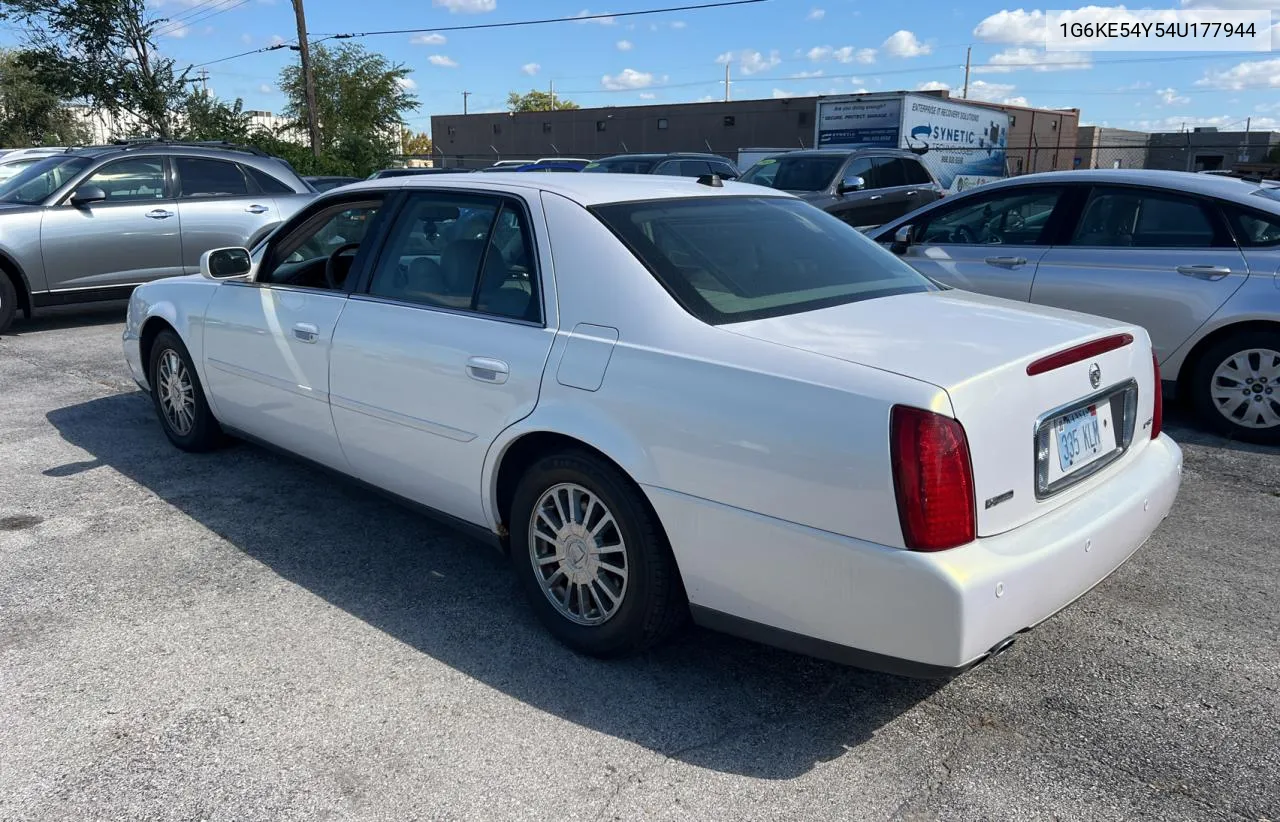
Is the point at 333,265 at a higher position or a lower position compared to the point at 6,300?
higher

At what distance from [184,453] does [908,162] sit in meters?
11.9

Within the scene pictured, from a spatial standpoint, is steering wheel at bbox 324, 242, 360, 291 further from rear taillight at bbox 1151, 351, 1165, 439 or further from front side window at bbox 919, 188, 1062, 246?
front side window at bbox 919, 188, 1062, 246

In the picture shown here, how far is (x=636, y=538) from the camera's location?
9.98 feet

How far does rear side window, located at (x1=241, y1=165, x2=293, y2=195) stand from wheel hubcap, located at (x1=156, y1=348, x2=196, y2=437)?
568 centimetres

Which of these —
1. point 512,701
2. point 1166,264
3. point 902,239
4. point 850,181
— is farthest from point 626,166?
point 512,701

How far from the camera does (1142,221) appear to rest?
6078 millimetres

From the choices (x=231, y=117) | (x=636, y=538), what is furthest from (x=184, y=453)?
(x=231, y=117)

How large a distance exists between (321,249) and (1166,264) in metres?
4.82

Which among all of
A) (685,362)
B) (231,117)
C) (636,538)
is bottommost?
(636,538)

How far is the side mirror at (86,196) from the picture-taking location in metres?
9.44

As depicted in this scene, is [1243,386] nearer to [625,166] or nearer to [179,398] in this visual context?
[179,398]

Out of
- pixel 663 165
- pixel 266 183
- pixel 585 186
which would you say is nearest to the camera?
pixel 585 186

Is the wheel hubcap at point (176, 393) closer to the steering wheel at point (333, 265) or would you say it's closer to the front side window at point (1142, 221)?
the steering wheel at point (333, 265)

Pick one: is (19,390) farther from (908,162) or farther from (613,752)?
(908,162)
